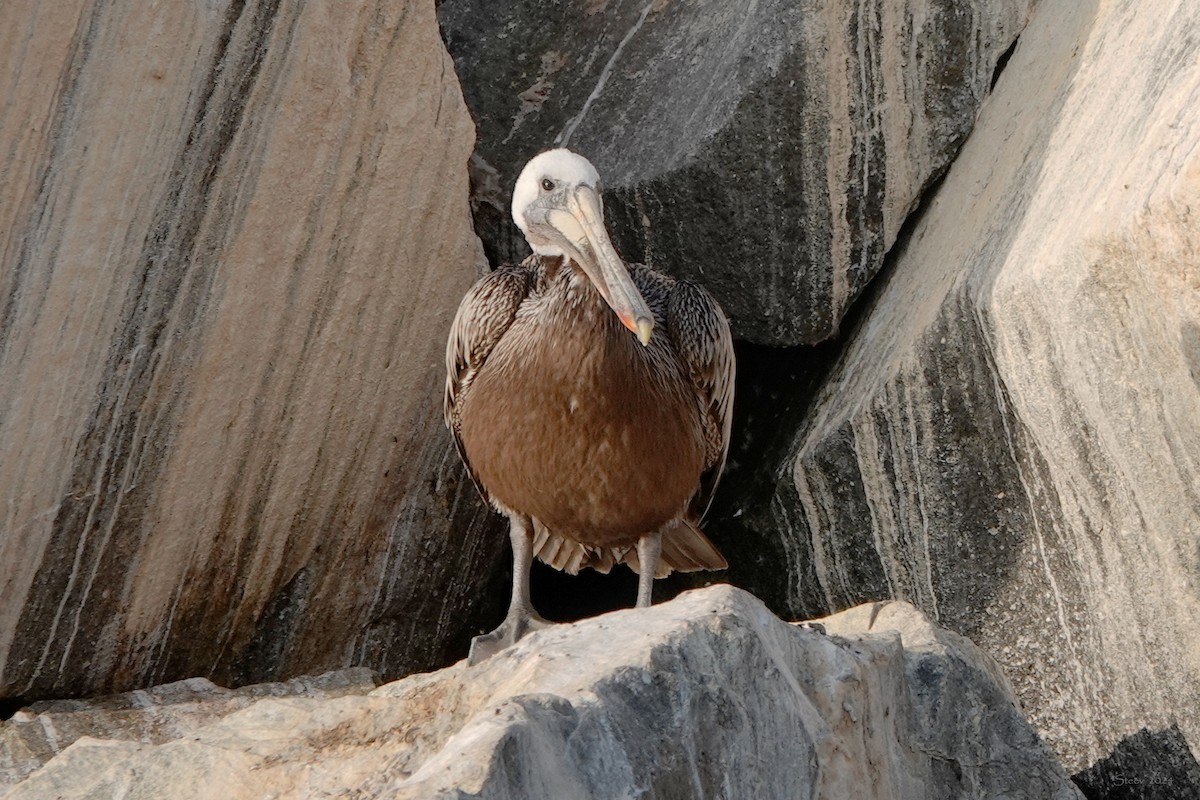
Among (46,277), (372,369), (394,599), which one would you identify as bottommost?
(394,599)

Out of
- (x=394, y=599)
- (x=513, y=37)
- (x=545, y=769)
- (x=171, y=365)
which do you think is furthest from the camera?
(x=513, y=37)

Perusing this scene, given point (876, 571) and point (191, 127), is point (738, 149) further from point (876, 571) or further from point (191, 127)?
point (191, 127)

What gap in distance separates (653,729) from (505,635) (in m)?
2.17

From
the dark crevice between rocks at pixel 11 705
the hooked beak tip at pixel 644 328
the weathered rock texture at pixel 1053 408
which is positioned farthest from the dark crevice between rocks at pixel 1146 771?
the dark crevice between rocks at pixel 11 705

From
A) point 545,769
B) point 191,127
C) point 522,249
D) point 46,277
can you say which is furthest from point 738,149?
point 545,769

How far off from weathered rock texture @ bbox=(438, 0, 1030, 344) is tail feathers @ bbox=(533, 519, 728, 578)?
926 mm

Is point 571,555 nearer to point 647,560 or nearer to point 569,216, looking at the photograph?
point 647,560

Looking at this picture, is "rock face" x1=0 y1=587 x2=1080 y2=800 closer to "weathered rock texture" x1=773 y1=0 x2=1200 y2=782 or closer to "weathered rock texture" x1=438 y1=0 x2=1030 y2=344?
"weathered rock texture" x1=773 y1=0 x2=1200 y2=782

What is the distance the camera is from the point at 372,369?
554 cm

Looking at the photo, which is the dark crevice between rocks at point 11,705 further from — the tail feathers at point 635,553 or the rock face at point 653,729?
the tail feathers at point 635,553

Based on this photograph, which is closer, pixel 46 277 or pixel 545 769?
pixel 545 769

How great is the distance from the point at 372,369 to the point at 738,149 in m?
1.64

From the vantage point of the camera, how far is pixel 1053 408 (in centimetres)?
453

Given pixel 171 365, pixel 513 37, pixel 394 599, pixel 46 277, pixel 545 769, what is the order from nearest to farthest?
Result: pixel 545 769
pixel 46 277
pixel 171 365
pixel 394 599
pixel 513 37
